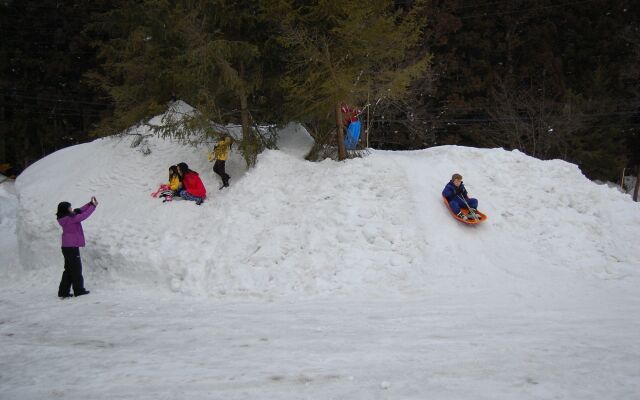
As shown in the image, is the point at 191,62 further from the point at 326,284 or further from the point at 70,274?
the point at 326,284

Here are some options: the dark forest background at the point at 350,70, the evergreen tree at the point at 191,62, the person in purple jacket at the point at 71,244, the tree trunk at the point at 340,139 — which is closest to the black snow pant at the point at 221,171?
the evergreen tree at the point at 191,62

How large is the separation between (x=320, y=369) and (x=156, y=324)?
114 inches

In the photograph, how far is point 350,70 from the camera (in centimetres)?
1040

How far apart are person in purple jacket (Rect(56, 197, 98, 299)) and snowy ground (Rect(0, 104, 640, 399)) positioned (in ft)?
1.79

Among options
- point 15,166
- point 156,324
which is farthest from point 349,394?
point 15,166

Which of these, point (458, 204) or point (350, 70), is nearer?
point (458, 204)

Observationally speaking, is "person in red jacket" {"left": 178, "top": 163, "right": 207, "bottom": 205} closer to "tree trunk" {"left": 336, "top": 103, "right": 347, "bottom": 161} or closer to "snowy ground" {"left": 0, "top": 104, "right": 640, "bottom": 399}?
"snowy ground" {"left": 0, "top": 104, "right": 640, "bottom": 399}

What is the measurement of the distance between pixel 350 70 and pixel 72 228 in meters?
6.86

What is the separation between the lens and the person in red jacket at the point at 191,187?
10.5 metres

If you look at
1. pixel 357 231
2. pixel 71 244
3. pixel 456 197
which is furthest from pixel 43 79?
pixel 456 197

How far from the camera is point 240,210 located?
9.57 m

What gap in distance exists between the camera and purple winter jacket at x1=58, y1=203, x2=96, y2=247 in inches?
310

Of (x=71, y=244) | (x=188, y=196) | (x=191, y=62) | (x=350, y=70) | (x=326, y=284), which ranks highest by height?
(x=191, y=62)

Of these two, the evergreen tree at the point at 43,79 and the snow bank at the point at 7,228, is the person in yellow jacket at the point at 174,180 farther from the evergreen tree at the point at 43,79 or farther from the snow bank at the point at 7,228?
the evergreen tree at the point at 43,79
